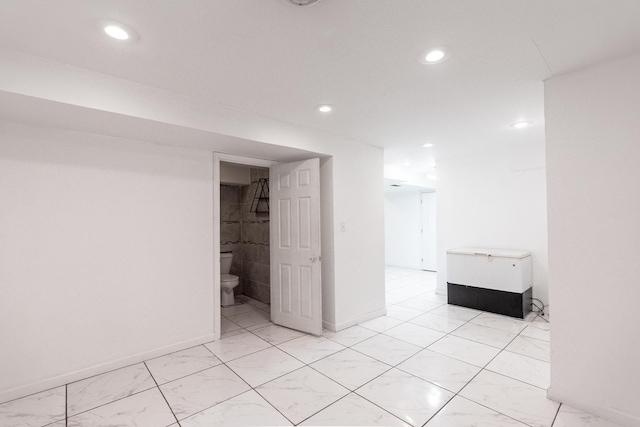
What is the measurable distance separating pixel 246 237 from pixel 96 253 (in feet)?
9.07

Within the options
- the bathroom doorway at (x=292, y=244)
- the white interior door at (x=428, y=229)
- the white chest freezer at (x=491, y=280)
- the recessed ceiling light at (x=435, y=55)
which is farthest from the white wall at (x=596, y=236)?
the white interior door at (x=428, y=229)

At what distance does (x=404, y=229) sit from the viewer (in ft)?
25.5

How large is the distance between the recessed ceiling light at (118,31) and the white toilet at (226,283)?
11.3 feet

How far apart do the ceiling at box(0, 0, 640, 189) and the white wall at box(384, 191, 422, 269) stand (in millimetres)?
4995

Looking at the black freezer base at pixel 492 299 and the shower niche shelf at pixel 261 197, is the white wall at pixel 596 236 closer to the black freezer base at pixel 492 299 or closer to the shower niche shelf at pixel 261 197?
the black freezer base at pixel 492 299

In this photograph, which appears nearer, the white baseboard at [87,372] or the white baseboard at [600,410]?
the white baseboard at [600,410]

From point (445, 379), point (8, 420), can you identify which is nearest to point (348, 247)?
point (445, 379)

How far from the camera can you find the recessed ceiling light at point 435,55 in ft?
5.78

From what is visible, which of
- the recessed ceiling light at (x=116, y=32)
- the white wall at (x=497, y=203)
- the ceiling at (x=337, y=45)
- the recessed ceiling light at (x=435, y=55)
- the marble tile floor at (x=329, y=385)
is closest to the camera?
the ceiling at (x=337, y=45)

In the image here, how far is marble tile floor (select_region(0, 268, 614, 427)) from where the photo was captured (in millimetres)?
1920

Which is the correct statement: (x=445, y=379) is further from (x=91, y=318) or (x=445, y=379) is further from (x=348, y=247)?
(x=91, y=318)

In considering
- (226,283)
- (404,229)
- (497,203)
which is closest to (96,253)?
(226,283)

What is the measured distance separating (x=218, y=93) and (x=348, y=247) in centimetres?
226

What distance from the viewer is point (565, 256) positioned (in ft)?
6.73
